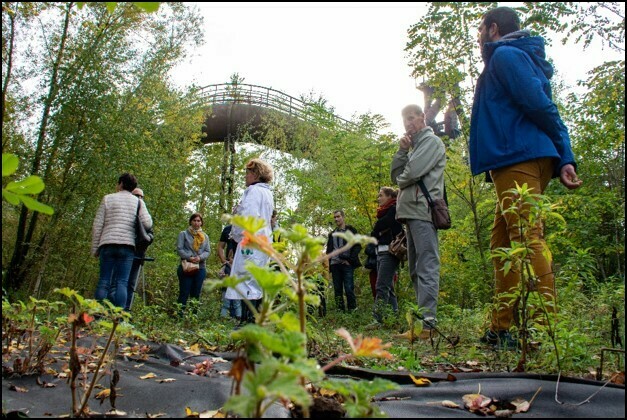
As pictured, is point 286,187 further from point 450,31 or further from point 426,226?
point 426,226

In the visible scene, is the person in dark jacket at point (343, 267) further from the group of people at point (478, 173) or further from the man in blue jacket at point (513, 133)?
the man in blue jacket at point (513, 133)

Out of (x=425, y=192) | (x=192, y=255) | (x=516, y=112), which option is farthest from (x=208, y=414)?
(x=192, y=255)

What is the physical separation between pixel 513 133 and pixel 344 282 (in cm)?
514

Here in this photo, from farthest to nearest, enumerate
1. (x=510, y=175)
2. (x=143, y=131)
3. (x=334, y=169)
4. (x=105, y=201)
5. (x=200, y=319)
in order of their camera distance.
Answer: (x=334, y=169), (x=143, y=131), (x=200, y=319), (x=105, y=201), (x=510, y=175)

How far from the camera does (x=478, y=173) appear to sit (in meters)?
3.05

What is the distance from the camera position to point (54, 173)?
8.15m

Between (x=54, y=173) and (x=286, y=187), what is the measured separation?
6817mm

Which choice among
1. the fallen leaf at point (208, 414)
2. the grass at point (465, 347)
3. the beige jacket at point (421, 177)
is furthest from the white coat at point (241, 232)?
the fallen leaf at point (208, 414)

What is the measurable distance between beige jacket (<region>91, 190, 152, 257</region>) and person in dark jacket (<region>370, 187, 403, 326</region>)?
2869mm

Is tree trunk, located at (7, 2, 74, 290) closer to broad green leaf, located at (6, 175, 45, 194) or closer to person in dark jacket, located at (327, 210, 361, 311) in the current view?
→ person in dark jacket, located at (327, 210, 361, 311)

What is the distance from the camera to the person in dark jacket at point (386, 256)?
19.1 ft

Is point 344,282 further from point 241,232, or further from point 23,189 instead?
point 23,189

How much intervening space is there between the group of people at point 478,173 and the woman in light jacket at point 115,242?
0.4 inches

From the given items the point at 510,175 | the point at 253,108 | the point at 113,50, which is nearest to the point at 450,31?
the point at 510,175
